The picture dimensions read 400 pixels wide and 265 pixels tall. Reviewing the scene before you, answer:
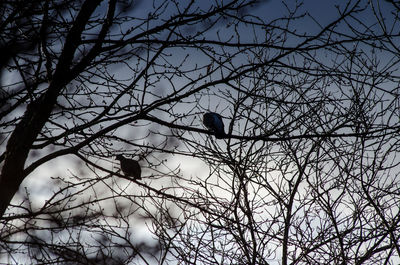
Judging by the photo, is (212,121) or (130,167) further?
(212,121)

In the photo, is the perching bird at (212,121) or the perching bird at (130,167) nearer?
the perching bird at (130,167)

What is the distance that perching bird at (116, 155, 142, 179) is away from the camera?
4.46m

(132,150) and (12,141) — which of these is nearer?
(12,141)

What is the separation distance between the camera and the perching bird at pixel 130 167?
4465 mm

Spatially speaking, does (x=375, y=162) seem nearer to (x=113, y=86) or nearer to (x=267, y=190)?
(x=267, y=190)

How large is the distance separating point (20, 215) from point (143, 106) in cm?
165

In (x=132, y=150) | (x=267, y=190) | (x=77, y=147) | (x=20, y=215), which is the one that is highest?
(x=267, y=190)

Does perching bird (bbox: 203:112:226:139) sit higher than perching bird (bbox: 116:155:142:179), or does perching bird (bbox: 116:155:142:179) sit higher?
perching bird (bbox: 203:112:226:139)

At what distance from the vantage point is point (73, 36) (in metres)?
3.95

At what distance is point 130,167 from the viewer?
4520mm

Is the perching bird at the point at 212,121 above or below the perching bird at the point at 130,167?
above

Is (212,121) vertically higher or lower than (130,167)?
higher

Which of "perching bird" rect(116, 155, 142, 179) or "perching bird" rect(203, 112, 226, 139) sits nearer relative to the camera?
"perching bird" rect(116, 155, 142, 179)

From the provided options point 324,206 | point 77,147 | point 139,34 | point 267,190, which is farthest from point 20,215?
point 324,206
